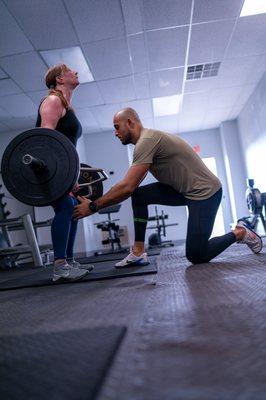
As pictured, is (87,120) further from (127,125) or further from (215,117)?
(127,125)

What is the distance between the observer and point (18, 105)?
208 inches

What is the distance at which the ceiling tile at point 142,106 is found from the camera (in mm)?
5730

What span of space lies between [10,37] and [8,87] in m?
1.22

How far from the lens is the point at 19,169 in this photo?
1556mm

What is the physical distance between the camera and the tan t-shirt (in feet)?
5.92

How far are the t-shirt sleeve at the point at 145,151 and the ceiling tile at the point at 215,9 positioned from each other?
2449mm


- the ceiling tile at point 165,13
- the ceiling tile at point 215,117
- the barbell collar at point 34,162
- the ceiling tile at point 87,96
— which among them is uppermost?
the ceiling tile at point 165,13

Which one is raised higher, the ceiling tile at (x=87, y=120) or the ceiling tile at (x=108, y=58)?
the ceiling tile at (x=108, y=58)

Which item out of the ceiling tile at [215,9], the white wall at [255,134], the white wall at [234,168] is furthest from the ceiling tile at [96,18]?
the white wall at [234,168]

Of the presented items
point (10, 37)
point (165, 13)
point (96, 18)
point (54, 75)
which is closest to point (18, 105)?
point (10, 37)

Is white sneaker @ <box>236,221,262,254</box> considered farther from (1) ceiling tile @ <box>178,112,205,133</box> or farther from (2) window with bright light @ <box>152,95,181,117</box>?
(1) ceiling tile @ <box>178,112,205,133</box>

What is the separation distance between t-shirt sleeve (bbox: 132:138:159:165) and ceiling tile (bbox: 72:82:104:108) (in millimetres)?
3471

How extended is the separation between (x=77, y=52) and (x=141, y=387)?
165 inches

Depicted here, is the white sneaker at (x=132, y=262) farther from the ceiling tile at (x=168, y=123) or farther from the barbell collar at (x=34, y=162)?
the ceiling tile at (x=168, y=123)
